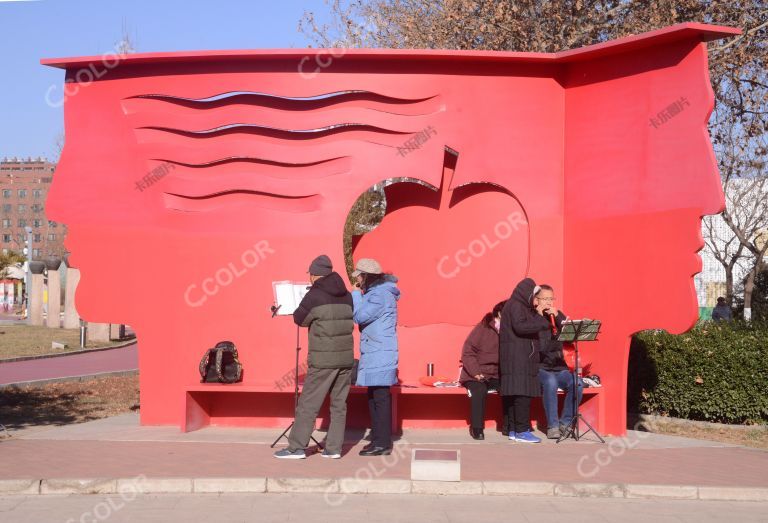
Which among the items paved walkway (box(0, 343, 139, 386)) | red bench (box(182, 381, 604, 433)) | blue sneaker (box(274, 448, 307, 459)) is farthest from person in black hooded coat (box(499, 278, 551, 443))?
paved walkway (box(0, 343, 139, 386))

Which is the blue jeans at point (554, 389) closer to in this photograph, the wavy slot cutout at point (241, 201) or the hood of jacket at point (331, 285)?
the hood of jacket at point (331, 285)

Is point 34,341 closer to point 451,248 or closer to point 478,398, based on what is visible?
point 451,248

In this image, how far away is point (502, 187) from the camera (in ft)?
39.2

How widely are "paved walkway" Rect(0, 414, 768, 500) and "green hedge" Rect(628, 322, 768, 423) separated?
1.57 m

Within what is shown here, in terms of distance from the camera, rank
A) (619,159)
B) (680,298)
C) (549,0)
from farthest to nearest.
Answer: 1. (549,0)
2. (619,159)
3. (680,298)

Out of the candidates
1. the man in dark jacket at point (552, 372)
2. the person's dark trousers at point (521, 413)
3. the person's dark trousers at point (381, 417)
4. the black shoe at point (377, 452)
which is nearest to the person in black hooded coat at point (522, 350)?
the person's dark trousers at point (521, 413)

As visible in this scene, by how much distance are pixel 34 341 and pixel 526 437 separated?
818 inches

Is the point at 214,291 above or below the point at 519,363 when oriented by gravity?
above

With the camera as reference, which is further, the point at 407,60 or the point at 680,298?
the point at 407,60

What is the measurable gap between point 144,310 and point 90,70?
294cm

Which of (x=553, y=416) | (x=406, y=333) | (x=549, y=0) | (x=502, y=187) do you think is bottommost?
(x=553, y=416)

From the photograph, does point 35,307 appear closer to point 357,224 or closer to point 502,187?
point 357,224

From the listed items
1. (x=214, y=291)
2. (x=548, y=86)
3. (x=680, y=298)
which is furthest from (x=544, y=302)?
(x=214, y=291)

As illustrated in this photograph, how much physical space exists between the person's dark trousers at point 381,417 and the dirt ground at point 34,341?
48.6 ft
